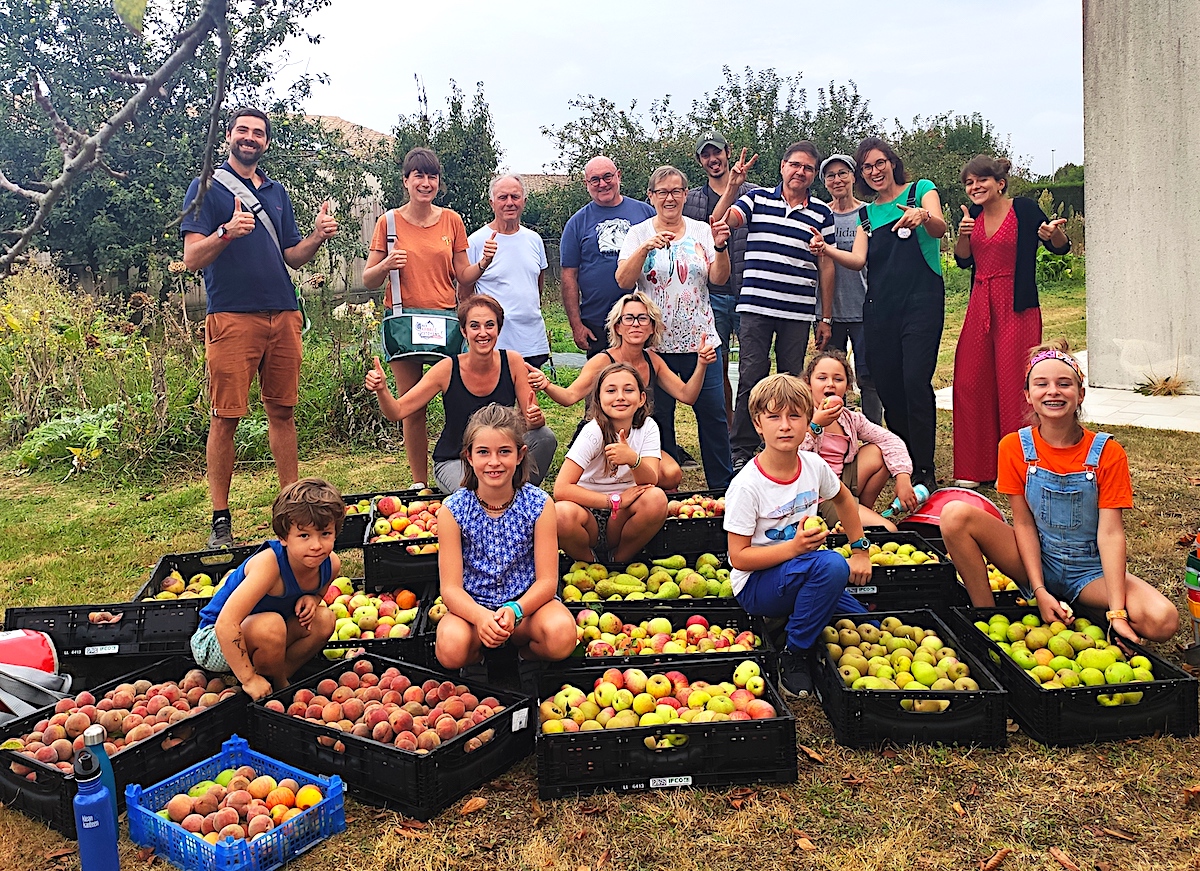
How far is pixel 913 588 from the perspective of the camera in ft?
14.2

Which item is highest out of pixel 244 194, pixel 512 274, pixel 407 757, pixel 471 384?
pixel 244 194

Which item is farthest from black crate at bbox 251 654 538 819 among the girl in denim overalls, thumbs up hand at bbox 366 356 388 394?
the girl in denim overalls

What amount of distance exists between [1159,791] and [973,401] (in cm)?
365

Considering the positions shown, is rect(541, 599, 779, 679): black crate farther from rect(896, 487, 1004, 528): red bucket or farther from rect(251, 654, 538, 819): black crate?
rect(896, 487, 1004, 528): red bucket

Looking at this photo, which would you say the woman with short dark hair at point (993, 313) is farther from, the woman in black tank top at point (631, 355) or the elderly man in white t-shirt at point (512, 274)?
the elderly man in white t-shirt at point (512, 274)

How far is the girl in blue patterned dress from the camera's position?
A: 12.0ft

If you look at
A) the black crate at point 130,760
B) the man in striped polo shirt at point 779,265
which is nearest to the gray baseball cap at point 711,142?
the man in striped polo shirt at point 779,265

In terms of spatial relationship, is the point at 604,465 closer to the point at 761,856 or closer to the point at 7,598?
the point at 761,856

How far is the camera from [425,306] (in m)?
6.01

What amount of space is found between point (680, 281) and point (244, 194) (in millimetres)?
2520

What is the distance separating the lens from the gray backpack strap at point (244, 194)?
5.19m

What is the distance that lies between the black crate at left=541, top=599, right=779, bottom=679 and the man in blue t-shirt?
2.47 meters

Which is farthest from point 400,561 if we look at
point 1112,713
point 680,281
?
point 1112,713

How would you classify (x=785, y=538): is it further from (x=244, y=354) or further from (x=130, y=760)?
(x=244, y=354)
